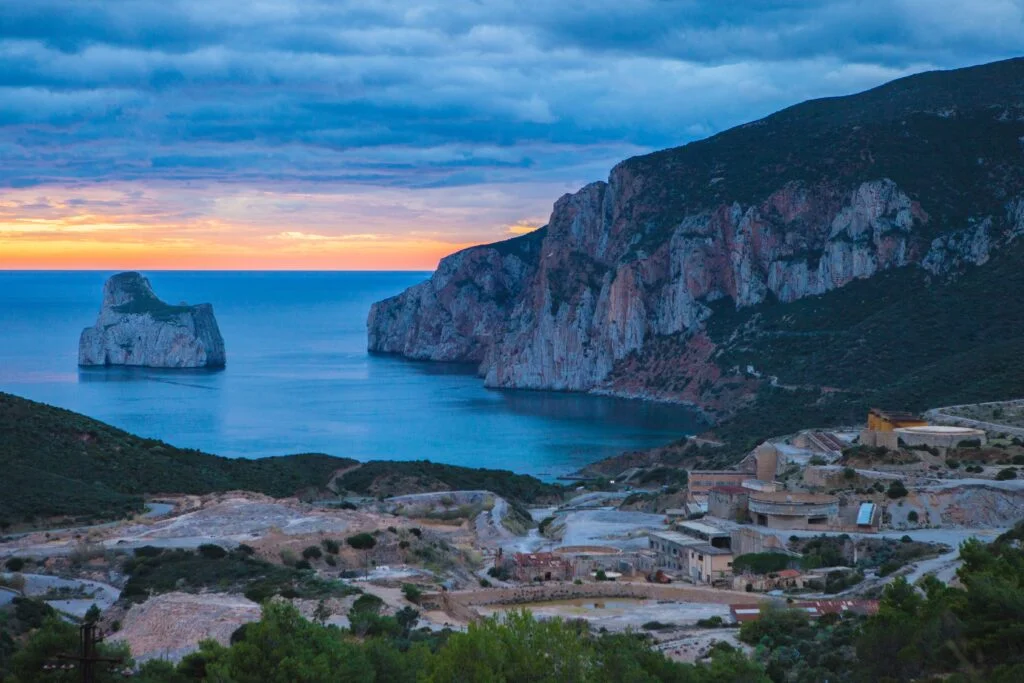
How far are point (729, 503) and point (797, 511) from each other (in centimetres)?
303

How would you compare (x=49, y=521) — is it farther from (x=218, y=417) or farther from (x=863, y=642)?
(x=218, y=417)

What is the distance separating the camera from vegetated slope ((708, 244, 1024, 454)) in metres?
81.6

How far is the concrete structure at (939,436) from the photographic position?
49.9 m

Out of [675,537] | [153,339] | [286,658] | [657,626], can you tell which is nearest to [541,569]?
[675,537]

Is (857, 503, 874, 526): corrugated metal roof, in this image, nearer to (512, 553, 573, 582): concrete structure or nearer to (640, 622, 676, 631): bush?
(512, 553, 573, 582): concrete structure

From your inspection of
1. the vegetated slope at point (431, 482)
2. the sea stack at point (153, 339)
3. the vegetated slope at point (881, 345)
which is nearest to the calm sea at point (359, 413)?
the sea stack at point (153, 339)

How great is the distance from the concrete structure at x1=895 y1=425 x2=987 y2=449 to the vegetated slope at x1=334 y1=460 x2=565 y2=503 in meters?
20.9

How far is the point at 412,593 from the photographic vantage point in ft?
107

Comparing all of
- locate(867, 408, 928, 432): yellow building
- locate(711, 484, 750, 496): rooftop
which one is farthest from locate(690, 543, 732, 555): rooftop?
locate(867, 408, 928, 432): yellow building

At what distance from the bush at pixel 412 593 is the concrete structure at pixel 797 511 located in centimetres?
1339

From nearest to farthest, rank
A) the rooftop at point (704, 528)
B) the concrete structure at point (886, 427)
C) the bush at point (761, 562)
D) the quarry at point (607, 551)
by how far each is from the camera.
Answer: the quarry at point (607, 551), the bush at point (761, 562), the rooftop at point (704, 528), the concrete structure at point (886, 427)

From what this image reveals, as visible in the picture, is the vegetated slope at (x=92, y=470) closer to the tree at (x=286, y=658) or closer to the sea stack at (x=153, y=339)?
the tree at (x=286, y=658)

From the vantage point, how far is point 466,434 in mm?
113500

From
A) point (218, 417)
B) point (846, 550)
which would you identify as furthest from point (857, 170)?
point (846, 550)
